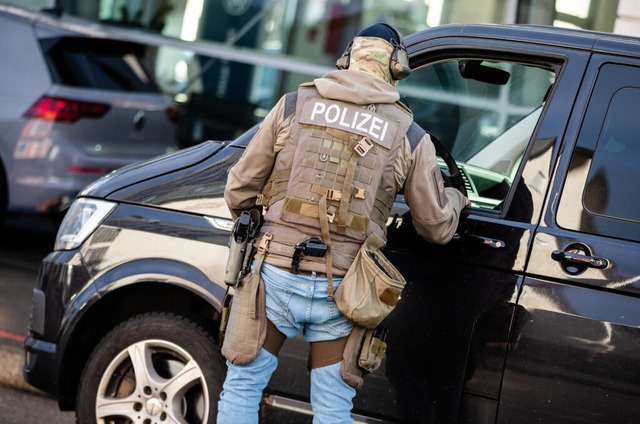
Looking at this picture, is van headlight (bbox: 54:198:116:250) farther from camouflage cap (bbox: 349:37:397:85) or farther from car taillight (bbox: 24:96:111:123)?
car taillight (bbox: 24:96:111:123)

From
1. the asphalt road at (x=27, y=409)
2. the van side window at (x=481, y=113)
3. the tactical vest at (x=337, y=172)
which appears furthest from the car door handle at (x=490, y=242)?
the asphalt road at (x=27, y=409)

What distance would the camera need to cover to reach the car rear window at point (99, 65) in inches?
313

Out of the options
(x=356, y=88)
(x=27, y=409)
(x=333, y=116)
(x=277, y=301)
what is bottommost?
(x=27, y=409)

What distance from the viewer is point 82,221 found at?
436 cm

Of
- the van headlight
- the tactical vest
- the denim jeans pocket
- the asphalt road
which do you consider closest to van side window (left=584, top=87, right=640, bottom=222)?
the tactical vest

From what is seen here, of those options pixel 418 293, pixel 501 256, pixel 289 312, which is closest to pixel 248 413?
pixel 289 312

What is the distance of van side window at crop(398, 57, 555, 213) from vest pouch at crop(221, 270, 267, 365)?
96 cm

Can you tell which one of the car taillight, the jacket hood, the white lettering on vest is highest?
the jacket hood

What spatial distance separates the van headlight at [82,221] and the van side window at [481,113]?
1.29 meters

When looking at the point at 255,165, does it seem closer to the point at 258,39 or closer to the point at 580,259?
the point at 580,259

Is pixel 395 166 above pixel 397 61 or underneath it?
underneath

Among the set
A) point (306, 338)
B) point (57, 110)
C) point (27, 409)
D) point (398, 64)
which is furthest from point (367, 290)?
point (57, 110)

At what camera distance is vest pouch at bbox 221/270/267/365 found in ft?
11.2

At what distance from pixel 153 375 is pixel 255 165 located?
1072 mm
